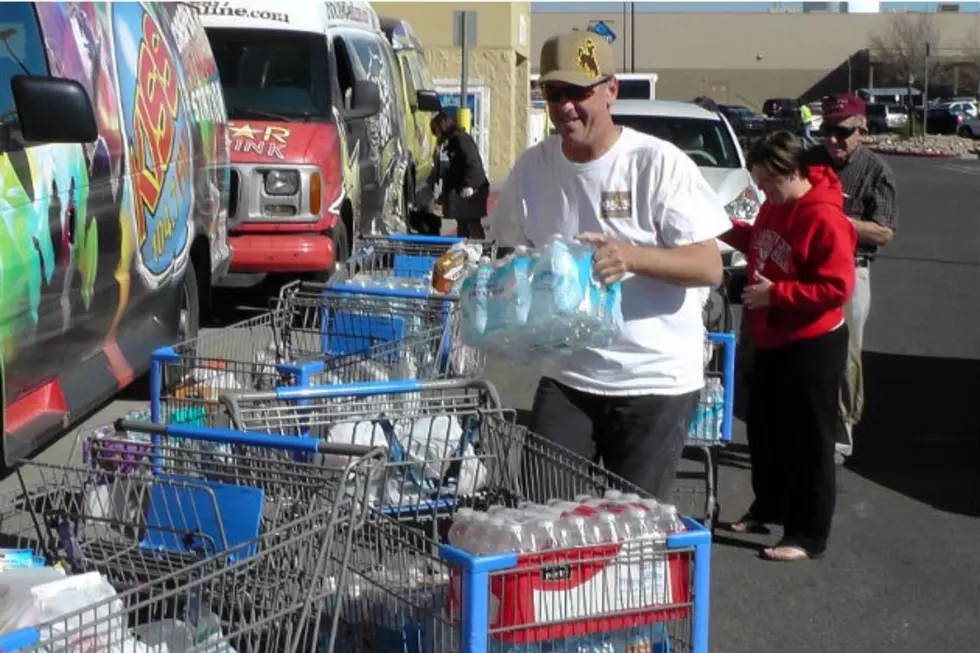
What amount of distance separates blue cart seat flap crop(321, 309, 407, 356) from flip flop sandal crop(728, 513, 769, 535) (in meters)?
1.74

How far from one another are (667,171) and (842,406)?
14.1 ft

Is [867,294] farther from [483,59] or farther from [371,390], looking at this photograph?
[483,59]

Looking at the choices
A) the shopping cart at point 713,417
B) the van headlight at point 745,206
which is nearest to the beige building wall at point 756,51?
the van headlight at point 745,206

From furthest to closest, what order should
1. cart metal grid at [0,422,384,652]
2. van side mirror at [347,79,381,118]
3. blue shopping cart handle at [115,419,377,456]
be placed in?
1. van side mirror at [347,79,381,118]
2. blue shopping cart handle at [115,419,377,456]
3. cart metal grid at [0,422,384,652]

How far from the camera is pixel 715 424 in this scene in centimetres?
695

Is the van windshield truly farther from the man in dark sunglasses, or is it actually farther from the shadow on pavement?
the man in dark sunglasses

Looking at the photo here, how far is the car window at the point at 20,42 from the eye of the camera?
20.6 ft

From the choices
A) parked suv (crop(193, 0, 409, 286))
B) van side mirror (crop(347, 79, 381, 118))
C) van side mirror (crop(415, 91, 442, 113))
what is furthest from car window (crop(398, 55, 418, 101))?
van side mirror (crop(347, 79, 381, 118))

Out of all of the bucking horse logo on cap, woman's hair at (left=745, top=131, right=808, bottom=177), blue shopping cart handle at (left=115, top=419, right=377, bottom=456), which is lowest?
blue shopping cart handle at (left=115, top=419, right=377, bottom=456)

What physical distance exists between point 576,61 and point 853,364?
14.3ft

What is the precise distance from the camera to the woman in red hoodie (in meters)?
6.40

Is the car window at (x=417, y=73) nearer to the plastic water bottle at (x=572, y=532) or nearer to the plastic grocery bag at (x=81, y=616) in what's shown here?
the plastic water bottle at (x=572, y=532)

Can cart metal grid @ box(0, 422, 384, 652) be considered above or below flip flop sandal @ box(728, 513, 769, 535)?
above

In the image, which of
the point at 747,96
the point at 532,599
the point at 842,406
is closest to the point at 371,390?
the point at 532,599
